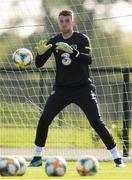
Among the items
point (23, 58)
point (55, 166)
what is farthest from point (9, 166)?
point (23, 58)

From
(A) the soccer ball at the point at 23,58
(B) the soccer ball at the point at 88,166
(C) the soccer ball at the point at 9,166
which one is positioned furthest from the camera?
(A) the soccer ball at the point at 23,58

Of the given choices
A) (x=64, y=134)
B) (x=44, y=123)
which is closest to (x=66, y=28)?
(x=44, y=123)

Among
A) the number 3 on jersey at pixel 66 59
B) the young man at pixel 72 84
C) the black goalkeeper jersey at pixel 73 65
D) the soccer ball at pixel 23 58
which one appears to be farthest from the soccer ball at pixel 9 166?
the soccer ball at pixel 23 58

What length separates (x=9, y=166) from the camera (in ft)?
26.7

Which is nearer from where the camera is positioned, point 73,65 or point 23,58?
point 73,65

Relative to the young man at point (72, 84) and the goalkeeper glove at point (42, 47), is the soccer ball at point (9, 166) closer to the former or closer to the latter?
the young man at point (72, 84)

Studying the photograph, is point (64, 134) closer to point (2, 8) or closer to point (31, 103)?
point (31, 103)

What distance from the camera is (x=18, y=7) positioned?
1417 cm

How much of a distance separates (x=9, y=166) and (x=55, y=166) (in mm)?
485

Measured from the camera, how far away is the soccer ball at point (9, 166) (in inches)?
321

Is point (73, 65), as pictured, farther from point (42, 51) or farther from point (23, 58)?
point (23, 58)

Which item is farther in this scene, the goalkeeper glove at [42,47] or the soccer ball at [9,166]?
the goalkeeper glove at [42,47]

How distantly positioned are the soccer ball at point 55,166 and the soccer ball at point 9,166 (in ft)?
1.08

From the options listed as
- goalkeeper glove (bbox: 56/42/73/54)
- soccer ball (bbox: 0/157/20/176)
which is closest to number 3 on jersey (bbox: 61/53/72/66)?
goalkeeper glove (bbox: 56/42/73/54)
